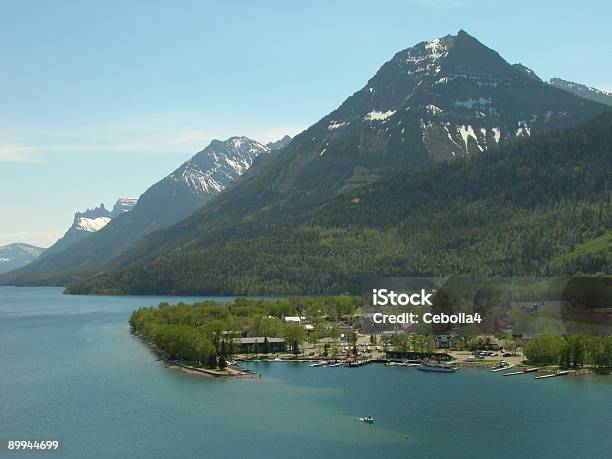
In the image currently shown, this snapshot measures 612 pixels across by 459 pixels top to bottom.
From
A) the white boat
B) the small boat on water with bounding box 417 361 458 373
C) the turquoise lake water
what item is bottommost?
the turquoise lake water

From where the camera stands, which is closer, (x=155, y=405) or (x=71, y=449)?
(x=71, y=449)

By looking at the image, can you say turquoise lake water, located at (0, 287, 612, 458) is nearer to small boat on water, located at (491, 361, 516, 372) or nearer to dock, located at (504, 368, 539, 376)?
dock, located at (504, 368, 539, 376)

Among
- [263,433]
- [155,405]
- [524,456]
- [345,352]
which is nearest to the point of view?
[524,456]

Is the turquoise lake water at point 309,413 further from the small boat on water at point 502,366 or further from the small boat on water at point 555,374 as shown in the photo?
the small boat on water at point 502,366

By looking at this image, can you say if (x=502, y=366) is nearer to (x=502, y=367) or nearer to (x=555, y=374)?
(x=502, y=367)

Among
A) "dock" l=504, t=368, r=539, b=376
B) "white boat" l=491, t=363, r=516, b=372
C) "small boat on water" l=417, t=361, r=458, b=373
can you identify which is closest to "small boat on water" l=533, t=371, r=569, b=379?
"dock" l=504, t=368, r=539, b=376

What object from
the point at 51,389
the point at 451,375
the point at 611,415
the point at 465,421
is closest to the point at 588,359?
the point at 451,375

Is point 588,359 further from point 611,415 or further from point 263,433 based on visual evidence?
point 263,433
